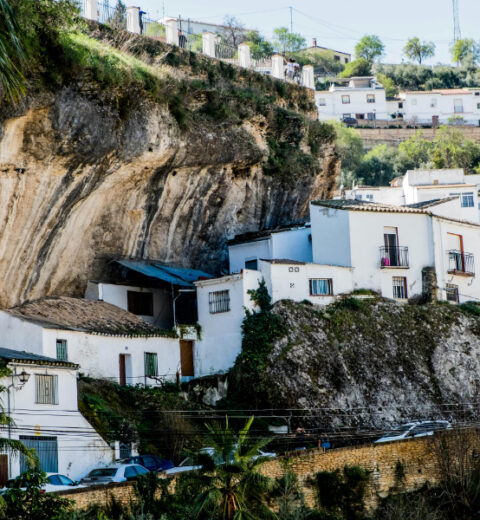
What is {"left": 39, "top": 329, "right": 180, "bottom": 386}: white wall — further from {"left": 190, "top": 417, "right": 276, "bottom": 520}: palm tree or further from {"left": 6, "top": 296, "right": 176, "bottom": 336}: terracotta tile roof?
{"left": 190, "top": 417, "right": 276, "bottom": 520}: palm tree

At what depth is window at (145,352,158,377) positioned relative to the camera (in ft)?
139

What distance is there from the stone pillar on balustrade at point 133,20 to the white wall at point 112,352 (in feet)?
44.1

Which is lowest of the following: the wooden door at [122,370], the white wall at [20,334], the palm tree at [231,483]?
the palm tree at [231,483]

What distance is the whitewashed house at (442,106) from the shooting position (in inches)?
4759

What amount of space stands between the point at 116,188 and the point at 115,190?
91 millimetres

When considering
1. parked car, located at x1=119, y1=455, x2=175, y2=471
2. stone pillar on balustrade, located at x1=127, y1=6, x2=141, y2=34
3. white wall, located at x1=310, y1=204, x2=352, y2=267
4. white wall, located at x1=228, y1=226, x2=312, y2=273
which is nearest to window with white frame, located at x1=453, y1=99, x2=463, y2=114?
white wall, located at x1=228, y1=226, x2=312, y2=273

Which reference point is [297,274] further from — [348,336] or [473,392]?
[473,392]

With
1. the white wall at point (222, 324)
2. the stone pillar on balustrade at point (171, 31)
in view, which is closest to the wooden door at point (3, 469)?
the white wall at point (222, 324)

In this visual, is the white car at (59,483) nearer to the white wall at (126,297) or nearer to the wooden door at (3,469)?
the wooden door at (3,469)

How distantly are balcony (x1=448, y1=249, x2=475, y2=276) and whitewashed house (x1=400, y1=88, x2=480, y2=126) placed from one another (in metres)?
69.7

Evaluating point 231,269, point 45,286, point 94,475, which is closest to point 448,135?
point 231,269

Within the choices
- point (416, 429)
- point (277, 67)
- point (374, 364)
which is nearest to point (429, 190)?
point (277, 67)

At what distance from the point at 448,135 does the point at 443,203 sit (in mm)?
53154

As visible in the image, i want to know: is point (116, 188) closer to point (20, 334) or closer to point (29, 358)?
point (20, 334)
